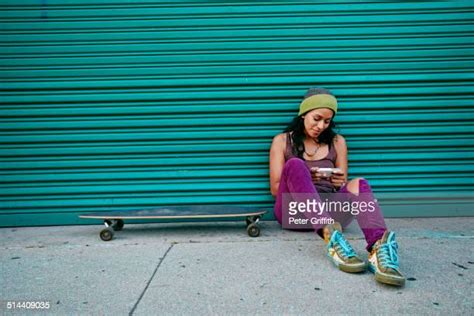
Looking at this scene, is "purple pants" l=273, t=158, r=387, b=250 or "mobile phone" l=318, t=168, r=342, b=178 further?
"mobile phone" l=318, t=168, r=342, b=178

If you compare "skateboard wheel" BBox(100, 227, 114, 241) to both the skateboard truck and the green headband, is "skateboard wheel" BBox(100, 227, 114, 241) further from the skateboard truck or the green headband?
the green headband

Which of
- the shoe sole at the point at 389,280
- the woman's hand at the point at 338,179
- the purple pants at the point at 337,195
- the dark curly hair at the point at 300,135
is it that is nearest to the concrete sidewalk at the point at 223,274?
the shoe sole at the point at 389,280

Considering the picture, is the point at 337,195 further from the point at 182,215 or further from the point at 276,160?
the point at 182,215

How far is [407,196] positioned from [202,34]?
263 centimetres

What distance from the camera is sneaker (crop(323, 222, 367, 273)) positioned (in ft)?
7.23

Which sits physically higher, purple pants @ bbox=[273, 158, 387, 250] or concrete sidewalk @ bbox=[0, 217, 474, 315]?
purple pants @ bbox=[273, 158, 387, 250]

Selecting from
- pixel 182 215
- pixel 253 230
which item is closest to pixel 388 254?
pixel 253 230

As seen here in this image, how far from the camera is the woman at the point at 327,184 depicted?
2197 mm

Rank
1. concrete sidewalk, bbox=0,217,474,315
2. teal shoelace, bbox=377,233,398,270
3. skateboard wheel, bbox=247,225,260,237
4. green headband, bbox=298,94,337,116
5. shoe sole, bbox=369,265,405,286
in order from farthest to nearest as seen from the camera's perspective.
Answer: skateboard wheel, bbox=247,225,260,237 < green headband, bbox=298,94,337,116 < teal shoelace, bbox=377,233,398,270 < shoe sole, bbox=369,265,405,286 < concrete sidewalk, bbox=0,217,474,315

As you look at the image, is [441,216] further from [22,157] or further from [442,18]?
[22,157]

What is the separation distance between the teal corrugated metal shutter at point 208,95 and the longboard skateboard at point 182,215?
0.83ft

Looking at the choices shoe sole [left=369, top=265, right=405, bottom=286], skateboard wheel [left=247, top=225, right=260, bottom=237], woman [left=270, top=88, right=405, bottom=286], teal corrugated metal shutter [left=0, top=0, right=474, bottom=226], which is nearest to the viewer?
shoe sole [left=369, top=265, right=405, bottom=286]

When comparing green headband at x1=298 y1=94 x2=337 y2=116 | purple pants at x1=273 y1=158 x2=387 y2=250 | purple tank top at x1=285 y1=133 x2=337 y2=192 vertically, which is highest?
green headband at x1=298 y1=94 x2=337 y2=116

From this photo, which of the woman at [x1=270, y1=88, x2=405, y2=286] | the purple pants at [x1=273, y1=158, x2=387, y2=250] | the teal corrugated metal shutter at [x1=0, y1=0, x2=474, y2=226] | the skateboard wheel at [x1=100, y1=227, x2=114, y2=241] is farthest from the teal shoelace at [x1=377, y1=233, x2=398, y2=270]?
the skateboard wheel at [x1=100, y1=227, x2=114, y2=241]
